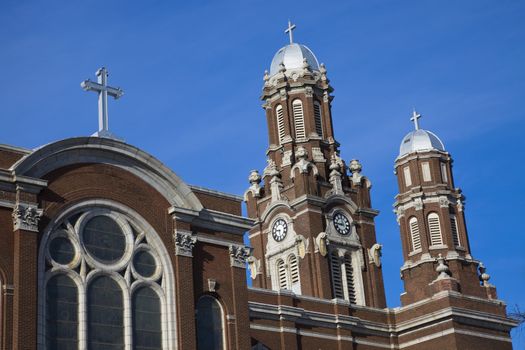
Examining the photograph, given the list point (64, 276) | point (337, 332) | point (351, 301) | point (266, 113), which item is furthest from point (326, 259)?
point (64, 276)

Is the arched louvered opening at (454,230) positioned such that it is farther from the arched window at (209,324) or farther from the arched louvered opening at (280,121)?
the arched window at (209,324)

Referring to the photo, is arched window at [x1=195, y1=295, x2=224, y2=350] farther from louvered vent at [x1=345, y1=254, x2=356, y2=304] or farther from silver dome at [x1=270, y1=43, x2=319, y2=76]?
silver dome at [x1=270, y1=43, x2=319, y2=76]

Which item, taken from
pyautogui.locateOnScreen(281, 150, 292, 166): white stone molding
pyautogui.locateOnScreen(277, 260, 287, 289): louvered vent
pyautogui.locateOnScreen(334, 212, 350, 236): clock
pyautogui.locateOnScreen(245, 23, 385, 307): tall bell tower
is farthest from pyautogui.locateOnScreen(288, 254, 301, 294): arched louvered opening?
pyautogui.locateOnScreen(281, 150, 292, 166): white stone molding

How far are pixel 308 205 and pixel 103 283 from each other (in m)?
27.0

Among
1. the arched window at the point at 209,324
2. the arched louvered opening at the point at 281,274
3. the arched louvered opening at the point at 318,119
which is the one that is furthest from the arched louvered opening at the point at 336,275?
the arched window at the point at 209,324

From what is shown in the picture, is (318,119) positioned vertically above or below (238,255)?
above

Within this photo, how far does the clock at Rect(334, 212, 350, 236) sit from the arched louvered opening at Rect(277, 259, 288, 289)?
4066 mm

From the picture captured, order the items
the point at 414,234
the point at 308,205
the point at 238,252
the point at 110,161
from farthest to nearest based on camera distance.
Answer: the point at 414,234, the point at 308,205, the point at 238,252, the point at 110,161

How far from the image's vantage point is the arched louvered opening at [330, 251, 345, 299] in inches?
2537

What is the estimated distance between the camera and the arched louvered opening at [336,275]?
64.4m

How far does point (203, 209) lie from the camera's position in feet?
141

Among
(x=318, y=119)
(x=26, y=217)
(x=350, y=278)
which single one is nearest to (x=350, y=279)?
(x=350, y=278)

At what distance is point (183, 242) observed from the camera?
4203cm

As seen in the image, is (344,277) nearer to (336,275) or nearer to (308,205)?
(336,275)
